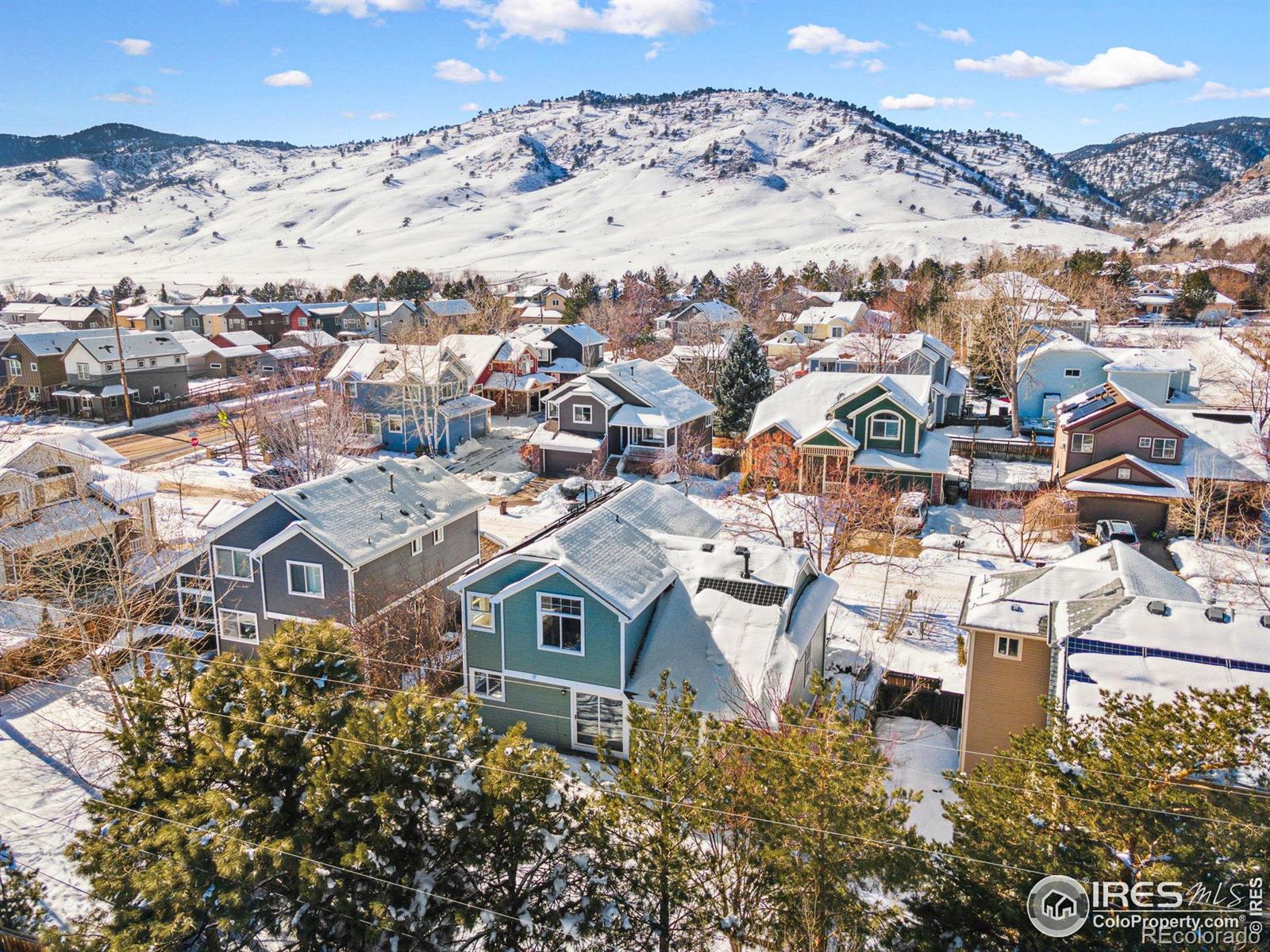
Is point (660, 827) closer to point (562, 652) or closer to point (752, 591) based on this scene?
point (562, 652)

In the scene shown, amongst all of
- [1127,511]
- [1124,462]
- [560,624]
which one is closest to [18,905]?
[560,624]

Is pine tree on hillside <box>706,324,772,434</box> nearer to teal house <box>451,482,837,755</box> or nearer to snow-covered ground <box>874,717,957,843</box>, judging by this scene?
teal house <box>451,482,837,755</box>

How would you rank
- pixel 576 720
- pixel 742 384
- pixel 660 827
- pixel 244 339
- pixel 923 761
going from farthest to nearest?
1. pixel 244 339
2. pixel 742 384
3. pixel 576 720
4. pixel 923 761
5. pixel 660 827

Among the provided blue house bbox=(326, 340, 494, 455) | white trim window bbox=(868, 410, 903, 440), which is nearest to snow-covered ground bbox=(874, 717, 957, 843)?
white trim window bbox=(868, 410, 903, 440)

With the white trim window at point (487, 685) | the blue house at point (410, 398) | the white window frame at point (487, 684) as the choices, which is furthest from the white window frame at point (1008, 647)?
the blue house at point (410, 398)

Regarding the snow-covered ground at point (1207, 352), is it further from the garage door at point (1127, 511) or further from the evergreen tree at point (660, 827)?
the evergreen tree at point (660, 827)

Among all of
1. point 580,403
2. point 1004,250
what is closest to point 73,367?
point 580,403
